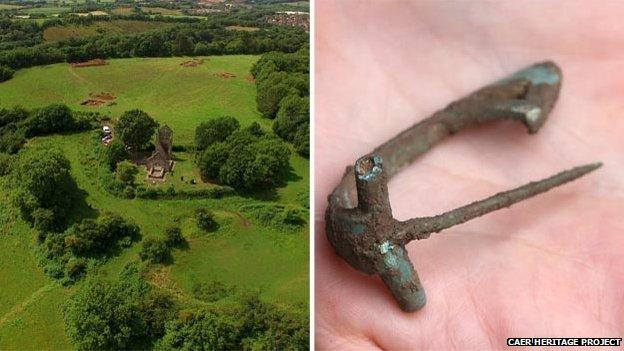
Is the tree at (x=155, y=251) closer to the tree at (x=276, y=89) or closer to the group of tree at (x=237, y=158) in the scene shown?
the group of tree at (x=237, y=158)

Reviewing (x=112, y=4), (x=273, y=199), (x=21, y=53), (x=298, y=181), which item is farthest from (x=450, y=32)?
(x=21, y=53)

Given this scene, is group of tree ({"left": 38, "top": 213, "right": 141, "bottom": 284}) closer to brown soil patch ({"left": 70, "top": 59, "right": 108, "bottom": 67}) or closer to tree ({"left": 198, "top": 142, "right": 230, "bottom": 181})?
tree ({"left": 198, "top": 142, "right": 230, "bottom": 181})

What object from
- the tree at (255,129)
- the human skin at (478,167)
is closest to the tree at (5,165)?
the tree at (255,129)

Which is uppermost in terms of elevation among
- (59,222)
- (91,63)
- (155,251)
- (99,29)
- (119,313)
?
(99,29)

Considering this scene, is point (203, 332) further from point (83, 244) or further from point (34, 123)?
point (34, 123)

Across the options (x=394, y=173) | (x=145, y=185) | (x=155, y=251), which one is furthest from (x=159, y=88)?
(x=394, y=173)
